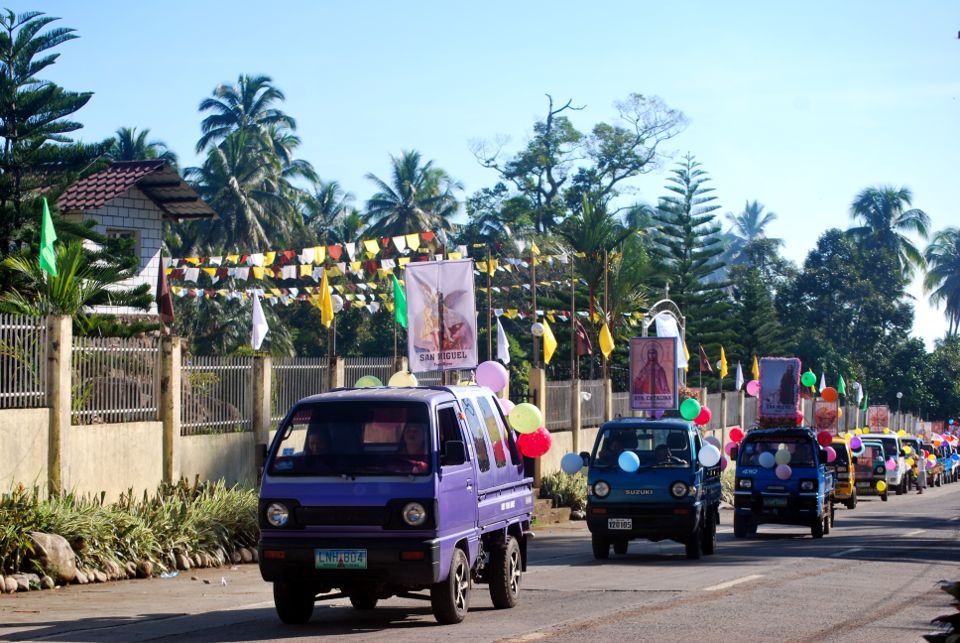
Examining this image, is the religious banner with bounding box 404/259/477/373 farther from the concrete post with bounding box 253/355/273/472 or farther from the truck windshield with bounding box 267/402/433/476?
the truck windshield with bounding box 267/402/433/476

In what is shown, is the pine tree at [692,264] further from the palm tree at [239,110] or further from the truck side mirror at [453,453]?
the truck side mirror at [453,453]

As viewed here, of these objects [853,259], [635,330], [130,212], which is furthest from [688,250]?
[130,212]

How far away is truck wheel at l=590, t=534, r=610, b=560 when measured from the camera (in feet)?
62.5

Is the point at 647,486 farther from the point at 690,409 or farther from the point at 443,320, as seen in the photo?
the point at 690,409

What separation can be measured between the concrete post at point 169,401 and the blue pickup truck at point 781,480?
10539 millimetres

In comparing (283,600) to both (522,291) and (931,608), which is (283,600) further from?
(522,291)

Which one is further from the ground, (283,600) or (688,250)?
(688,250)

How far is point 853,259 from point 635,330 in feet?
108

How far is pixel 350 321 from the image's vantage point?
182 ft

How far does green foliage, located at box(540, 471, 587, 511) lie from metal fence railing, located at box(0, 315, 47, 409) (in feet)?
49.2

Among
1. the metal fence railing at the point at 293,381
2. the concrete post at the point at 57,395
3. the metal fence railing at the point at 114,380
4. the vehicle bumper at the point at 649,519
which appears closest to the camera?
the concrete post at the point at 57,395

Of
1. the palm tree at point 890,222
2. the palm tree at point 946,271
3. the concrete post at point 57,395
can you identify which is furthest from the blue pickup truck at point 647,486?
the palm tree at point 946,271

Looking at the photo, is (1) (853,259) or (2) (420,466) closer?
(2) (420,466)

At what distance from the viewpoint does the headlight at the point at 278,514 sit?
10.9m
